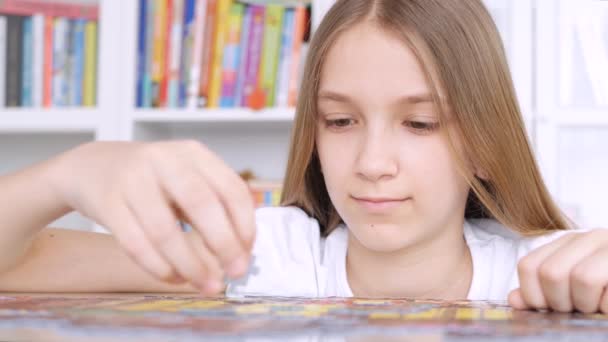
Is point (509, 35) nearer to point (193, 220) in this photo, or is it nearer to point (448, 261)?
point (448, 261)

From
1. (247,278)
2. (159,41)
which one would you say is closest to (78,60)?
(159,41)

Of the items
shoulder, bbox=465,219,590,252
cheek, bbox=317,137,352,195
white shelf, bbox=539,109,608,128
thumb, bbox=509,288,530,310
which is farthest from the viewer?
white shelf, bbox=539,109,608,128

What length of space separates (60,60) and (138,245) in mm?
1679

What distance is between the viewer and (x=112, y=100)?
1.87 meters

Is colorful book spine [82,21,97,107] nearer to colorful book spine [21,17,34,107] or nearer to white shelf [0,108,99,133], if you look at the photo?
white shelf [0,108,99,133]

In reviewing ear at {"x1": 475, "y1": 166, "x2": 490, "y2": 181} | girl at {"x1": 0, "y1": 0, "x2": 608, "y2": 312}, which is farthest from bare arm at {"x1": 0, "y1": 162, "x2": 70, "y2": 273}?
ear at {"x1": 475, "y1": 166, "x2": 490, "y2": 181}

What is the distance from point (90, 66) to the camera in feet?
6.34

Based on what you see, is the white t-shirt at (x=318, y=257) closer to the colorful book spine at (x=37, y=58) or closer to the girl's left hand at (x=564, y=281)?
the girl's left hand at (x=564, y=281)

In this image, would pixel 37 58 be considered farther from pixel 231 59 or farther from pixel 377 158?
pixel 377 158

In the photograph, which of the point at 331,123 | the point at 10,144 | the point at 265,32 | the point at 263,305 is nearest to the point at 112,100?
the point at 265,32

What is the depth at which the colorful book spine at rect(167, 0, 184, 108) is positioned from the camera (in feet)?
6.13

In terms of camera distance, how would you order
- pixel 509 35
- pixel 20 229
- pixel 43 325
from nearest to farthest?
pixel 43 325, pixel 20 229, pixel 509 35

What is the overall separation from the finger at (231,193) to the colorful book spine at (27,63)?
67.0 inches

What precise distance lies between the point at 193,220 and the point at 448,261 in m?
0.70
